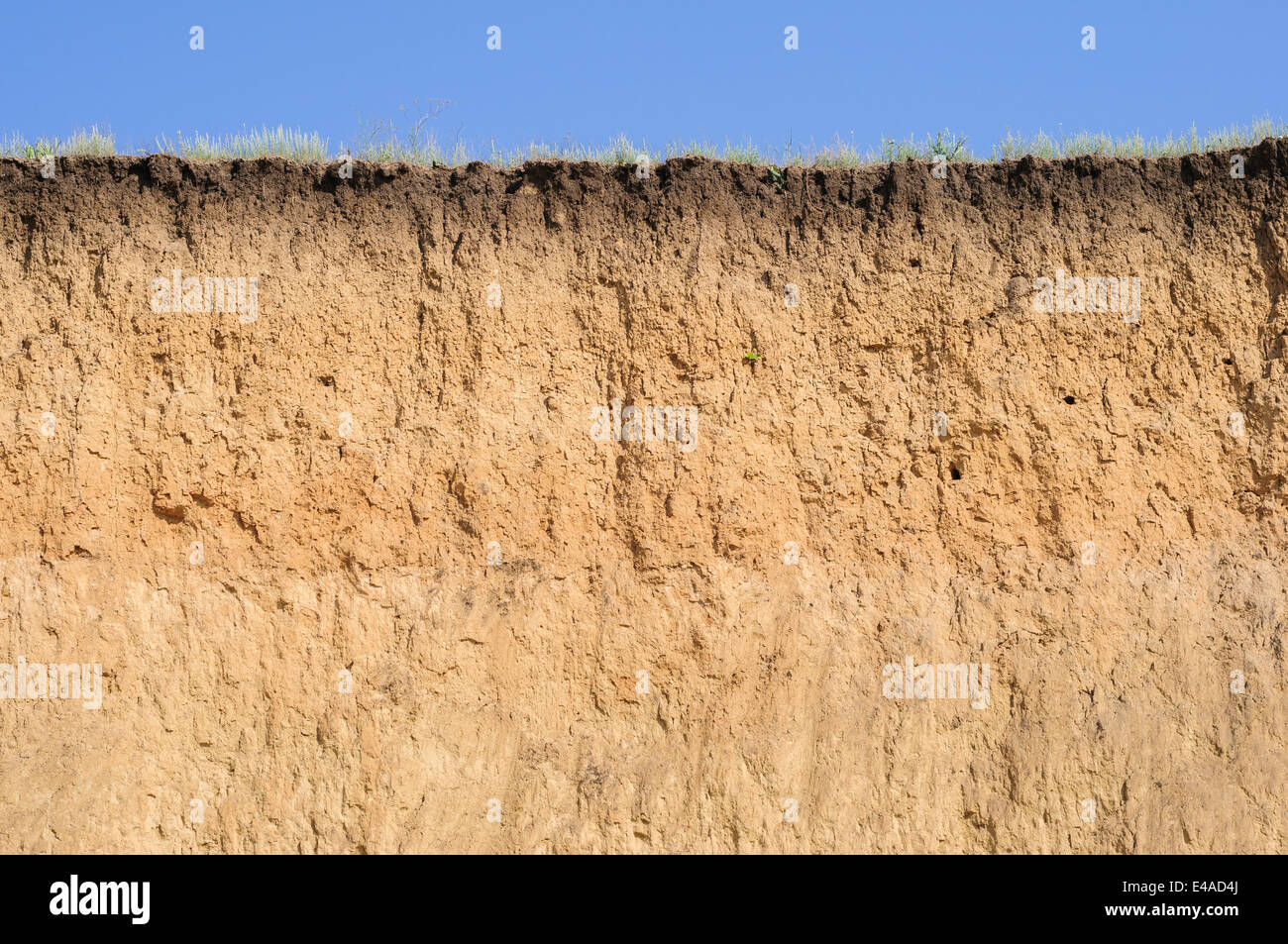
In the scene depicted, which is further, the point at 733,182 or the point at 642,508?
the point at 733,182

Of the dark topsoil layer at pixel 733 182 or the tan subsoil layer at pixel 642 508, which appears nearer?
the tan subsoil layer at pixel 642 508

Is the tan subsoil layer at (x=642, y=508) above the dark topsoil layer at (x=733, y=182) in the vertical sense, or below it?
below

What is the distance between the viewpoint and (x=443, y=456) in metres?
7.20

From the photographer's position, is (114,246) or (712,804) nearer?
(712,804)

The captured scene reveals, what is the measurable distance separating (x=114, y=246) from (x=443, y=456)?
2510 millimetres

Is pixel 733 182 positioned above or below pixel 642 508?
above

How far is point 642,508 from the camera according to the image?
7.21m

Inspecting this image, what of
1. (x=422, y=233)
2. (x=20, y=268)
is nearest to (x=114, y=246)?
(x=20, y=268)

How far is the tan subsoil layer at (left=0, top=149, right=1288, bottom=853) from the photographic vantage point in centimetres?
680

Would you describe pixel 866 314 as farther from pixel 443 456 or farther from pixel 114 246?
pixel 114 246

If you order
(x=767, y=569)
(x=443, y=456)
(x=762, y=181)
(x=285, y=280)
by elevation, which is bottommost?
(x=767, y=569)

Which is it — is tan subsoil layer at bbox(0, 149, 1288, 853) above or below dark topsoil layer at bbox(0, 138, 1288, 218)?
below

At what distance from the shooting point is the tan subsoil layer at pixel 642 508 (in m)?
6.80

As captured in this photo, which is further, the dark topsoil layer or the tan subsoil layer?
the dark topsoil layer
